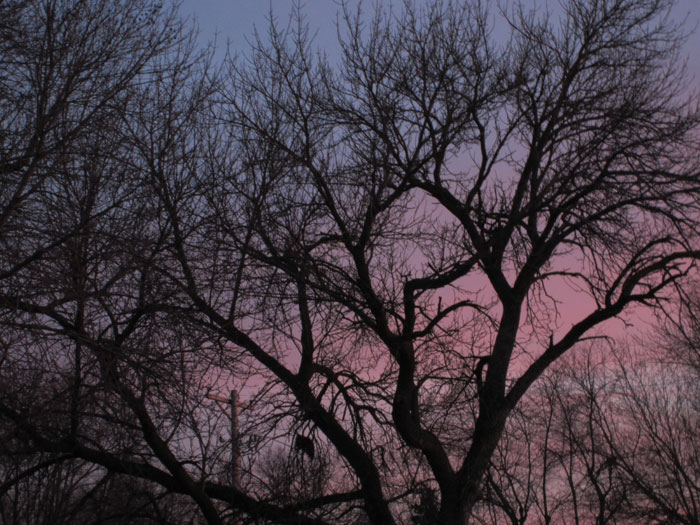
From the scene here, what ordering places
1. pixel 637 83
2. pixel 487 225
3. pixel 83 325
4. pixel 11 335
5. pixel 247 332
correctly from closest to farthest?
pixel 11 335
pixel 83 325
pixel 247 332
pixel 637 83
pixel 487 225

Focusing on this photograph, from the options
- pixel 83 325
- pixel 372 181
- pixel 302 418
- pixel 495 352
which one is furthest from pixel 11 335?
pixel 495 352

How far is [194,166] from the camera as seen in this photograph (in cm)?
820

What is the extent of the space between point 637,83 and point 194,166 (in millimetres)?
4805

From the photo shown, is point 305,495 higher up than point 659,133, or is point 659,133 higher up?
point 659,133

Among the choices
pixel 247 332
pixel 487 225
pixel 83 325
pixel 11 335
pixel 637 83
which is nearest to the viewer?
pixel 11 335

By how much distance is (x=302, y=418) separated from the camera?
7.77 metres

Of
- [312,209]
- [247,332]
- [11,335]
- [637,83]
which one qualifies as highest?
[637,83]

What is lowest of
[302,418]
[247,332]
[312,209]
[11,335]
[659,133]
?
[11,335]

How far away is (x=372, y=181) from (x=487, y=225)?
1832 millimetres

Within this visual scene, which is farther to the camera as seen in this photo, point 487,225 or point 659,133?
point 487,225

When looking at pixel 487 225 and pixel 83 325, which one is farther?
pixel 487 225

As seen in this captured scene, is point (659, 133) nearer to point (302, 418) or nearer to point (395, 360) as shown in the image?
point (395, 360)

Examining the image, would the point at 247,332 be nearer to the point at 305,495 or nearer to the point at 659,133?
the point at 305,495

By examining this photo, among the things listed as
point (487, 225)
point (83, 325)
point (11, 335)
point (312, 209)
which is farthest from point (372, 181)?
point (11, 335)
